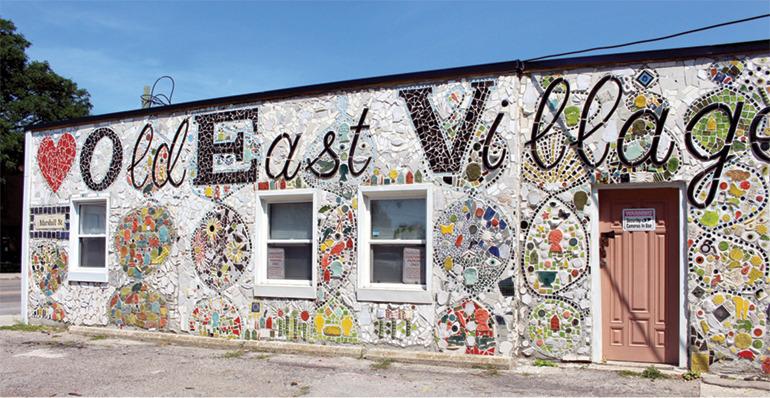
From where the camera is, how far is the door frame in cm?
675

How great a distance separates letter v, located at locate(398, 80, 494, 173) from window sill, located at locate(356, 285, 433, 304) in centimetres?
166

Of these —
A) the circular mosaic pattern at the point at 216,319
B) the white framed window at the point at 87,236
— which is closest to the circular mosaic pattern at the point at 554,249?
the circular mosaic pattern at the point at 216,319

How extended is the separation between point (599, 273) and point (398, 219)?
2.77 metres

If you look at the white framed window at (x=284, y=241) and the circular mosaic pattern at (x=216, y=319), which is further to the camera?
the circular mosaic pattern at (x=216, y=319)

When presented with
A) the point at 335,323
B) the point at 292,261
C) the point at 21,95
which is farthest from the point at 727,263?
the point at 21,95

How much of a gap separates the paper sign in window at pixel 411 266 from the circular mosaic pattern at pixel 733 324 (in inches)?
136

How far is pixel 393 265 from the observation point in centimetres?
807

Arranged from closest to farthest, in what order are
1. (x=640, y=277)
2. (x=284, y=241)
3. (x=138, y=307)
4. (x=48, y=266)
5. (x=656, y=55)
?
(x=656, y=55)
(x=640, y=277)
(x=284, y=241)
(x=138, y=307)
(x=48, y=266)

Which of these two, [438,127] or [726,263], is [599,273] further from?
[438,127]

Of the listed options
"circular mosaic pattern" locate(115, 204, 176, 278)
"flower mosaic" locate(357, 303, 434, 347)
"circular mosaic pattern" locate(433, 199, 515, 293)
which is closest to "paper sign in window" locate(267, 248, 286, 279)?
"flower mosaic" locate(357, 303, 434, 347)

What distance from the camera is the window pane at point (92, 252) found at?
10438 millimetres

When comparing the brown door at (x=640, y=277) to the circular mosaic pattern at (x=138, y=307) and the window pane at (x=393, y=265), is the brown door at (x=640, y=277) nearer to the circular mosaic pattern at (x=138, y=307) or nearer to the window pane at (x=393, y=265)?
the window pane at (x=393, y=265)

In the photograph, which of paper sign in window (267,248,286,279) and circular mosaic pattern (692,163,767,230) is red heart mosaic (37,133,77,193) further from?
circular mosaic pattern (692,163,767,230)

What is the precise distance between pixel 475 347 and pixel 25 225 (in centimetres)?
932
